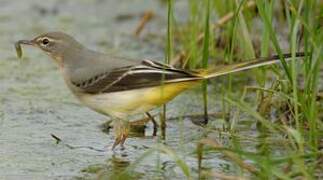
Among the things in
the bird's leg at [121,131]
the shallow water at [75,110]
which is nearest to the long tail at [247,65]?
the shallow water at [75,110]

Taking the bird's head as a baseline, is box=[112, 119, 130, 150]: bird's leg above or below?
below

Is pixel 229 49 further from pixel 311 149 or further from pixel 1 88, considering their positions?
pixel 1 88

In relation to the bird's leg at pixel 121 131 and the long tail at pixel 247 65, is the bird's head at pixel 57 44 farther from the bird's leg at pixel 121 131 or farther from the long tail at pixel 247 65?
the long tail at pixel 247 65

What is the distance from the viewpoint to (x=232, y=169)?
6.67m

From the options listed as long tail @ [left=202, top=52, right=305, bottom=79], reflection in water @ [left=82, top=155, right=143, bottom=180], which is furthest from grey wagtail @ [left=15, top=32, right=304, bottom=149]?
reflection in water @ [left=82, top=155, right=143, bottom=180]

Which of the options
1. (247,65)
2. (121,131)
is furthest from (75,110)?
(247,65)

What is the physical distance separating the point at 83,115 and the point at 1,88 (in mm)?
1218

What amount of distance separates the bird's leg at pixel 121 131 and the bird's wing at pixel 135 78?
0.98 feet

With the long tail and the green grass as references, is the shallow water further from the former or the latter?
the long tail

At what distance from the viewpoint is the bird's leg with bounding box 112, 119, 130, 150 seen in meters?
7.49

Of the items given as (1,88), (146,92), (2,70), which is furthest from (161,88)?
(2,70)

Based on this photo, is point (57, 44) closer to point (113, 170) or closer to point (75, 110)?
point (75, 110)

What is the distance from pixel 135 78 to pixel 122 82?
13 cm

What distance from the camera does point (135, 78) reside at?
24.1ft
